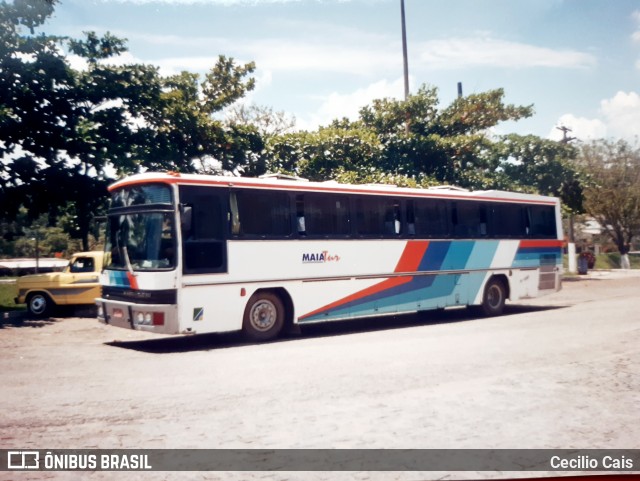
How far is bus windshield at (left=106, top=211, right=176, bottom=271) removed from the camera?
10867 millimetres

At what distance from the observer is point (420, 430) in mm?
5555

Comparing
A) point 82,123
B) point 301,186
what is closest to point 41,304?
point 82,123

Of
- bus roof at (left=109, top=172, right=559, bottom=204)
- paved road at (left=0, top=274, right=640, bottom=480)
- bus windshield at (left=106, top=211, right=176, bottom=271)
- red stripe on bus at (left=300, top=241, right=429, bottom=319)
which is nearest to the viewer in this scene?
paved road at (left=0, top=274, right=640, bottom=480)

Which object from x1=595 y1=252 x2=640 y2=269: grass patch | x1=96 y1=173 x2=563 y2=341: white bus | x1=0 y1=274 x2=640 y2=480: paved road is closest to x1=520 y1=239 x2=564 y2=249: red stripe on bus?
x1=96 y1=173 x2=563 y2=341: white bus

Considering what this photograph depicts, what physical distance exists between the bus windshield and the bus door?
263 mm

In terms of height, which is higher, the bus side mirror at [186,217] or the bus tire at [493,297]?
the bus side mirror at [186,217]

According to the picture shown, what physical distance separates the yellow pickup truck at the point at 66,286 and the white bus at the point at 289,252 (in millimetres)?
6077

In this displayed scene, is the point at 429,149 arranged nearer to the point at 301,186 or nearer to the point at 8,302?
the point at 301,186

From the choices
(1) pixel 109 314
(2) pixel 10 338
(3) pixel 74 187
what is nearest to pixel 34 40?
(3) pixel 74 187

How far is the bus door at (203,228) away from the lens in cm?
1101

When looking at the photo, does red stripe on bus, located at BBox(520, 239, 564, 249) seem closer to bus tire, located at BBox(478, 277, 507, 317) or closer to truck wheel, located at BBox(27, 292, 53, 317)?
bus tire, located at BBox(478, 277, 507, 317)

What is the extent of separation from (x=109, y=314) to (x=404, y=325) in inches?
277

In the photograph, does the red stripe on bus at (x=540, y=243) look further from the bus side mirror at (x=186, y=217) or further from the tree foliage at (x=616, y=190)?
the tree foliage at (x=616, y=190)

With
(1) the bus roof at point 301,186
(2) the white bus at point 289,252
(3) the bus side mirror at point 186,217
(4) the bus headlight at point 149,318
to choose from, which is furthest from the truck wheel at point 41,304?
(3) the bus side mirror at point 186,217
